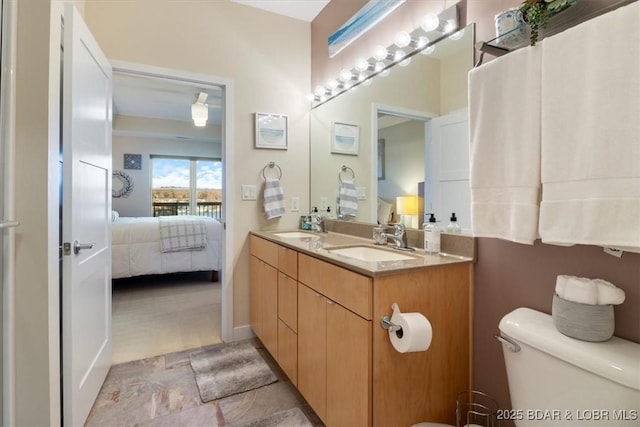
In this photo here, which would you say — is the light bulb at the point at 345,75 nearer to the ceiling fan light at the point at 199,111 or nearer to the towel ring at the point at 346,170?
the towel ring at the point at 346,170

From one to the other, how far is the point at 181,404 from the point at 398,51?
7.36ft

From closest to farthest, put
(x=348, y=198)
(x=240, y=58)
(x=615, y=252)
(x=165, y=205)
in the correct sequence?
(x=615, y=252), (x=348, y=198), (x=240, y=58), (x=165, y=205)

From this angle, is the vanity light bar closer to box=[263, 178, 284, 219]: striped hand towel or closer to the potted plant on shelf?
the potted plant on shelf

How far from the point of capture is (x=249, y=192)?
247cm

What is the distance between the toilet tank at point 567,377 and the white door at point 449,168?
0.56 meters

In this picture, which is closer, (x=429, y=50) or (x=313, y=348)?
(x=313, y=348)

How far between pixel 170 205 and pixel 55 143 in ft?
17.9

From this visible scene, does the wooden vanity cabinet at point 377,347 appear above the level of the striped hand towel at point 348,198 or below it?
below

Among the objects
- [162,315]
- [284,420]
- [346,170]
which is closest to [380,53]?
[346,170]

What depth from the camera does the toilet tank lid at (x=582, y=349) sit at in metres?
0.73

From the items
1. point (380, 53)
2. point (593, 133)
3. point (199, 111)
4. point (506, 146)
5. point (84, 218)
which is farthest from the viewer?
point (199, 111)

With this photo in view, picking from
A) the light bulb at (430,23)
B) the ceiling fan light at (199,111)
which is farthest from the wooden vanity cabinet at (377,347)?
the ceiling fan light at (199,111)

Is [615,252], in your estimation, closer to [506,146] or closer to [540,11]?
[506,146]

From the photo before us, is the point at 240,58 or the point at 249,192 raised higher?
the point at 240,58
